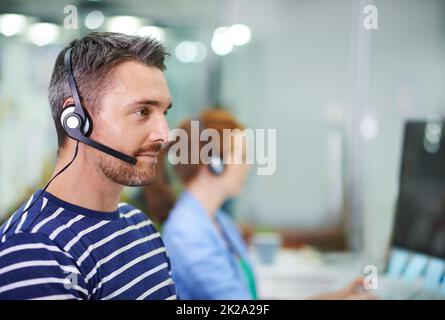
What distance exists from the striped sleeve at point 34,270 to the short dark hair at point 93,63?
18cm

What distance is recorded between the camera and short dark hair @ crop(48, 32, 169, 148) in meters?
0.93

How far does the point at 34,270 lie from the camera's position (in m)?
0.82

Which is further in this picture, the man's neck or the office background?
the office background

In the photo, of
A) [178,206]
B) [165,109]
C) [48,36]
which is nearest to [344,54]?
[178,206]

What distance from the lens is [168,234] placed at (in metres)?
1.47

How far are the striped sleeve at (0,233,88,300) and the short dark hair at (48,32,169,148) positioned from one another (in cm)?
18

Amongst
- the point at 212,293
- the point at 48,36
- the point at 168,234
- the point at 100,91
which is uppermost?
the point at 48,36

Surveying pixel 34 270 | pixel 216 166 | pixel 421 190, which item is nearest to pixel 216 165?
pixel 216 166

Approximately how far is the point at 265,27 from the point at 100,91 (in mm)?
2103

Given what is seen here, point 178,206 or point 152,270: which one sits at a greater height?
point 178,206

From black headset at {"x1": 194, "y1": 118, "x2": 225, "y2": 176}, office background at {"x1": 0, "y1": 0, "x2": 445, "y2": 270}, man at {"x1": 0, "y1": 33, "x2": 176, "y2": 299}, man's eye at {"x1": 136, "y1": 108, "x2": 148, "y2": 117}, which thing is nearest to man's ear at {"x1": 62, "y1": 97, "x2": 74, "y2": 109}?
man at {"x1": 0, "y1": 33, "x2": 176, "y2": 299}

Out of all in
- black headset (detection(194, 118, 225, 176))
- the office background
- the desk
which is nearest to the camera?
black headset (detection(194, 118, 225, 176))

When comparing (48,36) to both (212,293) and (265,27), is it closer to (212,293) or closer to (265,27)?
(212,293)

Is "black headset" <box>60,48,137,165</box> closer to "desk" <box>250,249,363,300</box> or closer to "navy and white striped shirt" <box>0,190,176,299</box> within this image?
"navy and white striped shirt" <box>0,190,176,299</box>
